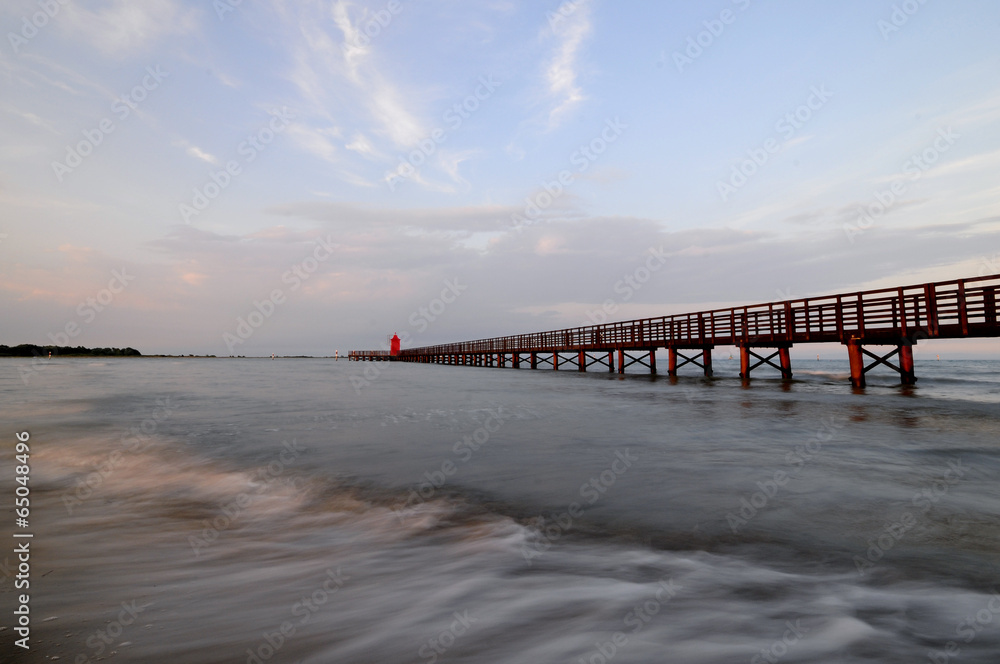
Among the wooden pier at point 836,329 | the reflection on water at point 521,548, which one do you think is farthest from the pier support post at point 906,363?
the reflection on water at point 521,548

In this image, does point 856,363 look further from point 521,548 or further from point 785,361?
point 521,548

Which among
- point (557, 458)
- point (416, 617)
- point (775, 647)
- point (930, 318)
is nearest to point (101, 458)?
point (557, 458)

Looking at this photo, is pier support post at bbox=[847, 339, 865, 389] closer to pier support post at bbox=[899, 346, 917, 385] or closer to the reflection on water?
pier support post at bbox=[899, 346, 917, 385]

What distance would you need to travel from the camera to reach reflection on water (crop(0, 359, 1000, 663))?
8.14 ft

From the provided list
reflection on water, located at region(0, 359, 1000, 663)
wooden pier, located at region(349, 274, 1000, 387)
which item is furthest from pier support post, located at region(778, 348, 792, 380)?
reflection on water, located at region(0, 359, 1000, 663)

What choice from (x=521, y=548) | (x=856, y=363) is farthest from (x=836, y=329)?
(x=521, y=548)

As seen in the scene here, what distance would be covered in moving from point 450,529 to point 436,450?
3984 mm

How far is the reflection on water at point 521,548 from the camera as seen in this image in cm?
248

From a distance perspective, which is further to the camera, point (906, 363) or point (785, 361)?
point (785, 361)

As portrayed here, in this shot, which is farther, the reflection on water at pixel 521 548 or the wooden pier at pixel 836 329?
the wooden pier at pixel 836 329

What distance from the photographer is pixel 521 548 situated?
3.90 meters

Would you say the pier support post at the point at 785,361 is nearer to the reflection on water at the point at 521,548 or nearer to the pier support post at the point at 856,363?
the pier support post at the point at 856,363

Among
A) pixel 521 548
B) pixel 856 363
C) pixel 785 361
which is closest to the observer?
pixel 521 548

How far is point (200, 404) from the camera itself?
17109mm
